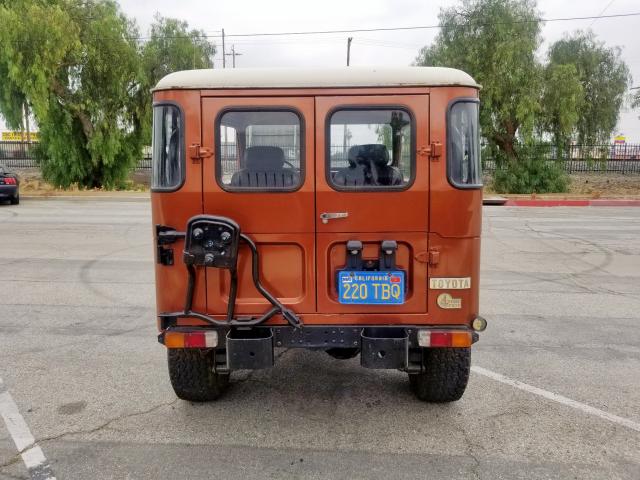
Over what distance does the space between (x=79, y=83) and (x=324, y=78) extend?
22.5m

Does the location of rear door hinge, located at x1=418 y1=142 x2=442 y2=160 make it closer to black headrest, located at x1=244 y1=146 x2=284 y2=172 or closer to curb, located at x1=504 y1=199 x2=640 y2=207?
black headrest, located at x1=244 y1=146 x2=284 y2=172

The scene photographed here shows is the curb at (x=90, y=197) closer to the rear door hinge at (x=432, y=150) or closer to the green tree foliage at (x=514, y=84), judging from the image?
the green tree foliage at (x=514, y=84)

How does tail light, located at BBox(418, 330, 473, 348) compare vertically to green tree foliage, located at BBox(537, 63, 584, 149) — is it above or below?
below

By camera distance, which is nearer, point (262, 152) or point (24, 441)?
point (24, 441)

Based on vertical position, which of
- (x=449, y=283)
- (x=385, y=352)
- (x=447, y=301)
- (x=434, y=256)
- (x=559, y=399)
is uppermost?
(x=434, y=256)

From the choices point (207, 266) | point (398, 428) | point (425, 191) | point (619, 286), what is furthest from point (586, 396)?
point (619, 286)

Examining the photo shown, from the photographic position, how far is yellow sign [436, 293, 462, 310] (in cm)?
374

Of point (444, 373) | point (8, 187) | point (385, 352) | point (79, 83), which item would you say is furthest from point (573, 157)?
point (385, 352)

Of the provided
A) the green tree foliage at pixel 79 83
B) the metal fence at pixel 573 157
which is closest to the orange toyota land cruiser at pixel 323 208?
the green tree foliage at pixel 79 83

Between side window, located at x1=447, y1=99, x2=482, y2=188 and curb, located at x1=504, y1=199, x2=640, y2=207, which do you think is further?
curb, located at x1=504, y1=199, x2=640, y2=207

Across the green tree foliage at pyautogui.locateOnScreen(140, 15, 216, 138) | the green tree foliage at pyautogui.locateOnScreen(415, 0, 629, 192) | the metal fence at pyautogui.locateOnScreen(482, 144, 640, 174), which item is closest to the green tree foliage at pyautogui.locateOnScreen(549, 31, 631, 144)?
the metal fence at pyautogui.locateOnScreen(482, 144, 640, 174)

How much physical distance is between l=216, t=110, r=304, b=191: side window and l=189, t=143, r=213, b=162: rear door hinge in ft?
0.24

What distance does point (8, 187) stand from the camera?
19.2 m

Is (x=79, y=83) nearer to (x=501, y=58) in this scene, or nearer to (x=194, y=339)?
(x=501, y=58)
